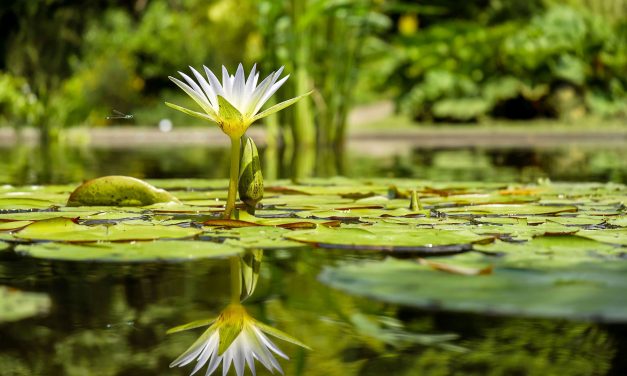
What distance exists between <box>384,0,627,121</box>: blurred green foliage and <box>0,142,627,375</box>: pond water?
910cm

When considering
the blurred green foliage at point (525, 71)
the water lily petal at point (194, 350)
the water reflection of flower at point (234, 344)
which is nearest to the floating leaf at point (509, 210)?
the water reflection of flower at point (234, 344)

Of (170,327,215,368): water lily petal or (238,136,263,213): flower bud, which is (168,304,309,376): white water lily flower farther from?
(238,136,263,213): flower bud

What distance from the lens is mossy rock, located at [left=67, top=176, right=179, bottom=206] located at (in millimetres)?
2818

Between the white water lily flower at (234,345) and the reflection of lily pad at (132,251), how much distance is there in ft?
1.64

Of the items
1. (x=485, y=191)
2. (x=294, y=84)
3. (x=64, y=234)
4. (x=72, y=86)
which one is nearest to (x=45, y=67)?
(x=72, y=86)

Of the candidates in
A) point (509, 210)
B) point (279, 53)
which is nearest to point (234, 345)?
point (509, 210)

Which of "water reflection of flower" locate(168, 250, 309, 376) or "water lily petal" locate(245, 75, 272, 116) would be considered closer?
"water reflection of flower" locate(168, 250, 309, 376)

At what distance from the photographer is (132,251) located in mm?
1871

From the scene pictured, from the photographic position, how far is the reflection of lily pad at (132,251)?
1805 millimetres

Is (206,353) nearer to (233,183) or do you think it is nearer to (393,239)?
(393,239)

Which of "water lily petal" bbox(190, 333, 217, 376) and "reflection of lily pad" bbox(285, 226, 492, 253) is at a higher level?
"reflection of lily pad" bbox(285, 226, 492, 253)

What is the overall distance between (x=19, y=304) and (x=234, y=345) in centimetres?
41

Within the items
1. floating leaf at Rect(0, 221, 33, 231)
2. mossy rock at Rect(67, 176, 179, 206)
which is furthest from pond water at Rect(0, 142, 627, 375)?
mossy rock at Rect(67, 176, 179, 206)

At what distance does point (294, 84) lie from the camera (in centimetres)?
767
